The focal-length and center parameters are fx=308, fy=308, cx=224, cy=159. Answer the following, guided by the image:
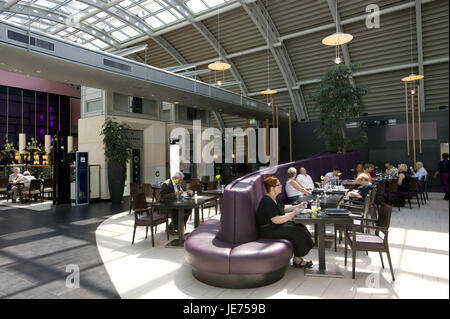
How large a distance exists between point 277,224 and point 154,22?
1415 cm

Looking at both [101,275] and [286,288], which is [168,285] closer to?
[101,275]

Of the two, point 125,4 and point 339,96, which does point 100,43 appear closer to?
point 125,4

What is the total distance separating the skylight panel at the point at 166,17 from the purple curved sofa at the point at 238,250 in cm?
1272

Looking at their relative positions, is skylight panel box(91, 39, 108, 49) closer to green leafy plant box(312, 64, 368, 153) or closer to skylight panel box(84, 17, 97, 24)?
skylight panel box(84, 17, 97, 24)

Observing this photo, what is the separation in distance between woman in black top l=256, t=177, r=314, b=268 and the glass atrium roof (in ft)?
37.0

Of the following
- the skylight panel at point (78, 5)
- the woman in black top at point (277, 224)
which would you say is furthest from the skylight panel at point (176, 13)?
the woman in black top at point (277, 224)

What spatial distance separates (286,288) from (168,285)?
1.29 m

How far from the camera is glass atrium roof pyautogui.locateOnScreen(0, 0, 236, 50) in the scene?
498 inches

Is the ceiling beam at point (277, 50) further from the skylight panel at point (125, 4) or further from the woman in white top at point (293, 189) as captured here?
the woman in white top at point (293, 189)

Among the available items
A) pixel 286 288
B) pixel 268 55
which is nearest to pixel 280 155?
pixel 268 55

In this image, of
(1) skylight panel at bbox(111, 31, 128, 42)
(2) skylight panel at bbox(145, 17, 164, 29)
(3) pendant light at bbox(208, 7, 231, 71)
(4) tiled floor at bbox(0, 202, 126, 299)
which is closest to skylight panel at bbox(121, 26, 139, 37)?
(1) skylight panel at bbox(111, 31, 128, 42)

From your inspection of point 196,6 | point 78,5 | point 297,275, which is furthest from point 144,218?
point 78,5

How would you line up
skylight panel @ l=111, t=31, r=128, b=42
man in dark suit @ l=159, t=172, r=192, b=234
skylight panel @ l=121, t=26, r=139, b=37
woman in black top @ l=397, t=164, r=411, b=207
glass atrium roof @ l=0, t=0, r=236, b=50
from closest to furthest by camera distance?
man in dark suit @ l=159, t=172, r=192, b=234, woman in black top @ l=397, t=164, r=411, b=207, glass atrium roof @ l=0, t=0, r=236, b=50, skylight panel @ l=121, t=26, r=139, b=37, skylight panel @ l=111, t=31, r=128, b=42
